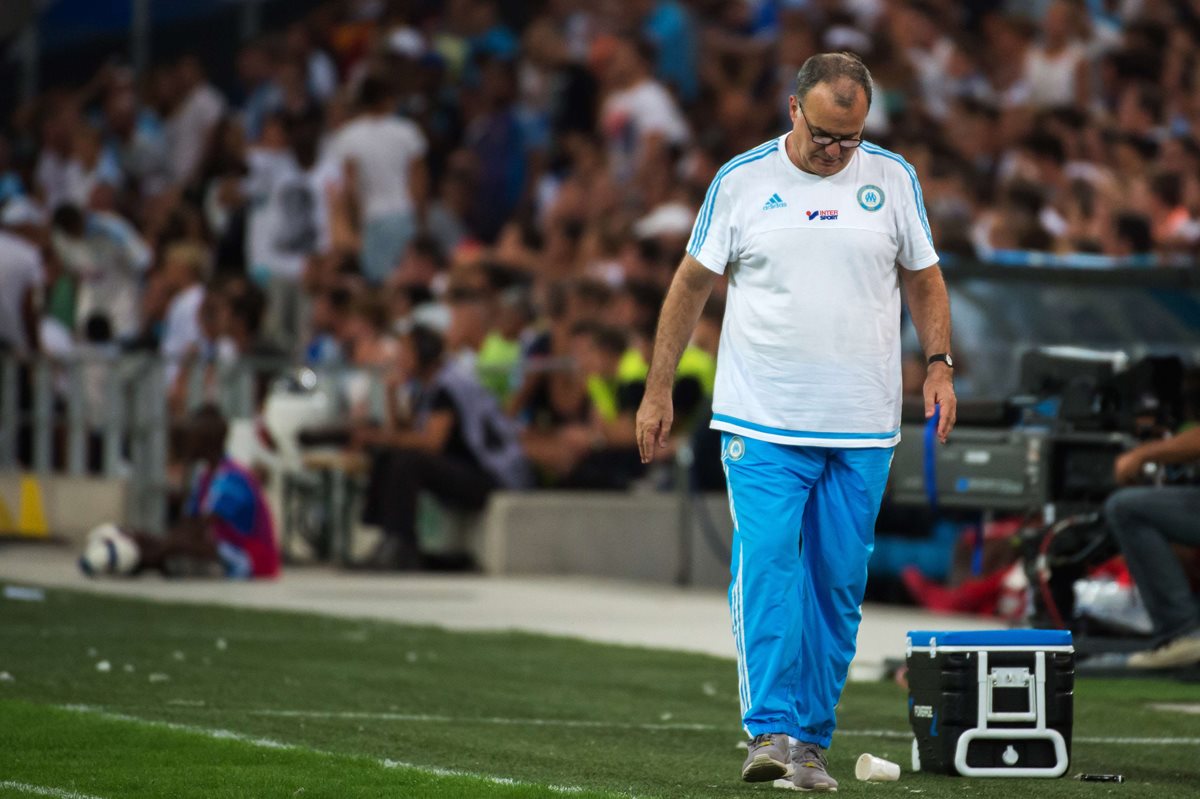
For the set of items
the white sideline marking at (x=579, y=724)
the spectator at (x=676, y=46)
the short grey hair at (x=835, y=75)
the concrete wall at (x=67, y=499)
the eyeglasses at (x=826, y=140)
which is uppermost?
the spectator at (x=676, y=46)

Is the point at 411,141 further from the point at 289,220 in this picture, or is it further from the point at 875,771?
the point at 875,771

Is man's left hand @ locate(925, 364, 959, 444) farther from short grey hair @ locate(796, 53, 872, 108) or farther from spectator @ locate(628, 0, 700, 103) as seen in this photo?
spectator @ locate(628, 0, 700, 103)

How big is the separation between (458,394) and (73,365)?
135 inches

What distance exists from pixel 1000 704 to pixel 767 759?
91 centimetres

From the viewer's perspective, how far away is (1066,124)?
1816 cm

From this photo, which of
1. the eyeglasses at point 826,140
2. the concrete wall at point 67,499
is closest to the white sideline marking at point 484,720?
the eyeglasses at point 826,140

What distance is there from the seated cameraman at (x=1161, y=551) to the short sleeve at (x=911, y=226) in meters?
3.27

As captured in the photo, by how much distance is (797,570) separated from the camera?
7.02 metres

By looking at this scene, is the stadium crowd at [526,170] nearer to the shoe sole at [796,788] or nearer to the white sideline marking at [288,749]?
the white sideline marking at [288,749]

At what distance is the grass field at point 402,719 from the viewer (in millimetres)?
6898

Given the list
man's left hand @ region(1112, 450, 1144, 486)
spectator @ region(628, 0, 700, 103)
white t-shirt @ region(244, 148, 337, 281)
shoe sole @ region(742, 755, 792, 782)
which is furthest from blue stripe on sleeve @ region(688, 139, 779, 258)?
spectator @ region(628, 0, 700, 103)

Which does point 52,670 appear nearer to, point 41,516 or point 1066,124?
point 41,516

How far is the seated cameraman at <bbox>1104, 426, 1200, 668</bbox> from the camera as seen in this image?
10.2 meters

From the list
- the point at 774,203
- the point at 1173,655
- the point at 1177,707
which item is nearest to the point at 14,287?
the point at 1173,655
